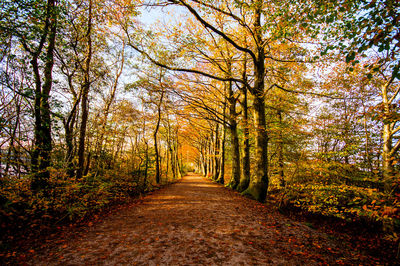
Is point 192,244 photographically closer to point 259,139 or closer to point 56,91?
point 259,139

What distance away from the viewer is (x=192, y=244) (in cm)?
347

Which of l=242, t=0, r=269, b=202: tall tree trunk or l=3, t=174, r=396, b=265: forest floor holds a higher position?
l=242, t=0, r=269, b=202: tall tree trunk

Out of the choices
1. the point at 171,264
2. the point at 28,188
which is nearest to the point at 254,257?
the point at 171,264

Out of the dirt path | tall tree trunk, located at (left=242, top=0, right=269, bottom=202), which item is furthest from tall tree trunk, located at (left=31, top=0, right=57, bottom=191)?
tall tree trunk, located at (left=242, top=0, right=269, bottom=202)

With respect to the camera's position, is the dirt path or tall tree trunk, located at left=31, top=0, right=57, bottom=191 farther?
tall tree trunk, located at left=31, top=0, right=57, bottom=191

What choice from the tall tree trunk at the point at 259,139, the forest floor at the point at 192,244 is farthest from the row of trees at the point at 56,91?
the tall tree trunk at the point at 259,139

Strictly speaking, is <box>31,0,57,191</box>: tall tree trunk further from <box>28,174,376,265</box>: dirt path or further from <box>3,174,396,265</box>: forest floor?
<box>28,174,376,265</box>: dirt path

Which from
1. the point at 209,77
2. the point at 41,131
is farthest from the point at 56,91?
the point at 209,77

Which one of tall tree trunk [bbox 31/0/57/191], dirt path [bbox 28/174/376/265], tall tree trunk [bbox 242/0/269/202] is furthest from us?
tall tree trunk [bbox 242/0/269/202]

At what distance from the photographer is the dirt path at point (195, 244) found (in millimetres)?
2973

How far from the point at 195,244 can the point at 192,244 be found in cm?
7

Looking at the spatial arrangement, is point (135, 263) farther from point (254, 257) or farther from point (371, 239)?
point (371, 239)

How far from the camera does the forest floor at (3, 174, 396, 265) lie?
9.77 ft

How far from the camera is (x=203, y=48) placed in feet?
28.5
